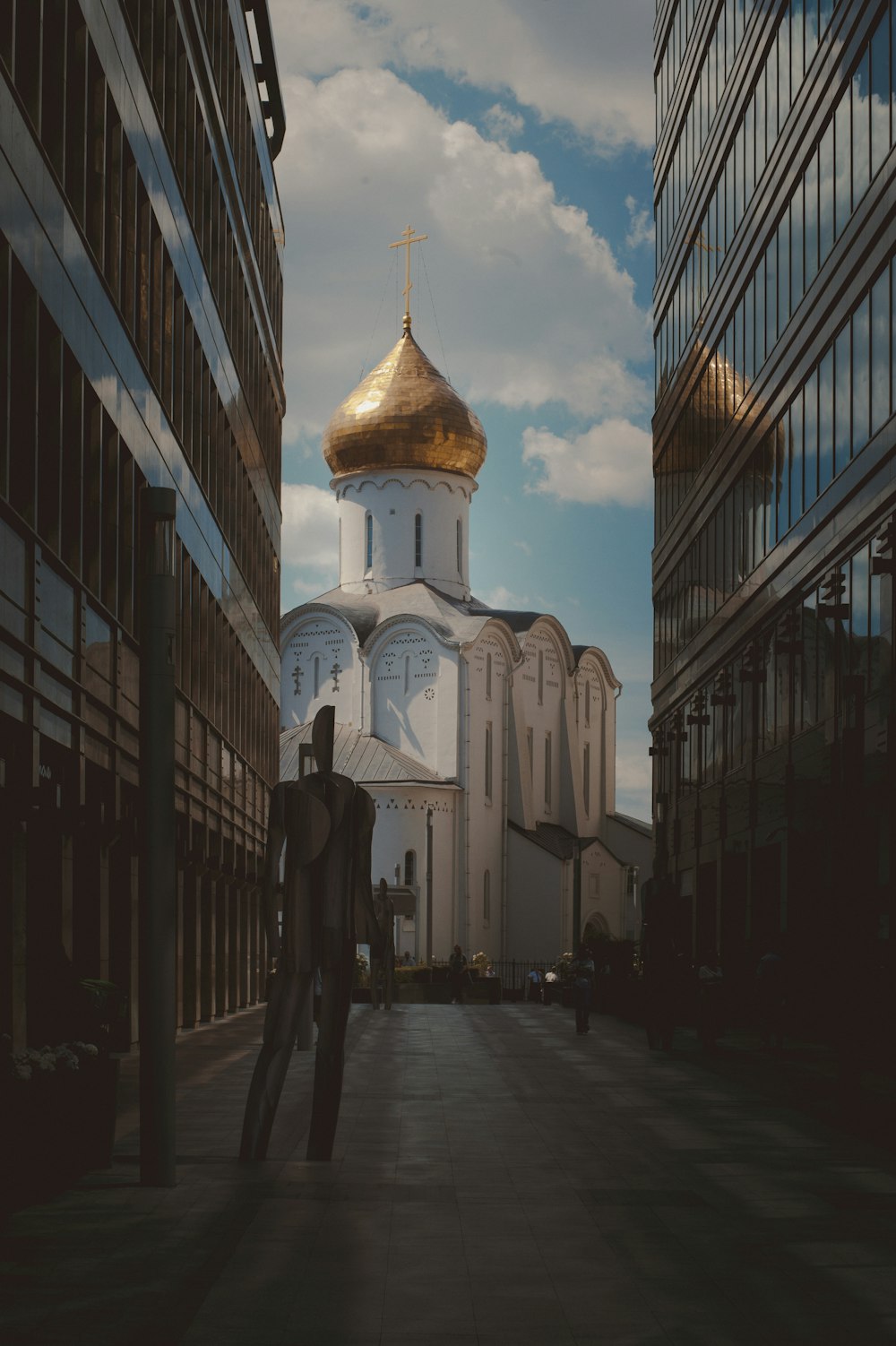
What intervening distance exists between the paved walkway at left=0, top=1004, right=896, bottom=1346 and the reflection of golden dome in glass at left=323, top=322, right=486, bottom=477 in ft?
239

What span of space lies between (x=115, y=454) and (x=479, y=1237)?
Answer: 14032 mm

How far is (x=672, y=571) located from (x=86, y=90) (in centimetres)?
2788

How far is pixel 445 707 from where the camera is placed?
266ft

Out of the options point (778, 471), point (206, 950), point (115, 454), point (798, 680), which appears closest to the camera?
point (115, 454)

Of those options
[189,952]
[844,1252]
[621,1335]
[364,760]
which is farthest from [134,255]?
[364,760]

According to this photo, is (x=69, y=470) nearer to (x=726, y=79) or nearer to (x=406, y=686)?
(x=726, y=79)

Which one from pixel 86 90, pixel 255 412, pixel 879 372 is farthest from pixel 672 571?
pixel 86 90

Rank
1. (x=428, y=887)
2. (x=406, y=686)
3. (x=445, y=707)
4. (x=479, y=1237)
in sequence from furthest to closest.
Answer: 1. (x=406, y=686)
2. (x=445, y=707)
3. (x=428, y=887)
4. (x=479, y=1237)

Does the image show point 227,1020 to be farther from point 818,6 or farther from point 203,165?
point 818,6

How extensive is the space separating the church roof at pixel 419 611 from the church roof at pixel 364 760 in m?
5.04

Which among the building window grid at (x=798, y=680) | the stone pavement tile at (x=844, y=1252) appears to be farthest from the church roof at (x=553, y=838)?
the stone pavement tile at (x=844, y=1252)

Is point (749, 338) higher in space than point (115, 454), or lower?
higher

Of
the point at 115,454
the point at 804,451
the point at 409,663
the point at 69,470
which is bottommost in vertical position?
the point at 69,470

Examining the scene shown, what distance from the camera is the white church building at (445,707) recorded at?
78.1 m
